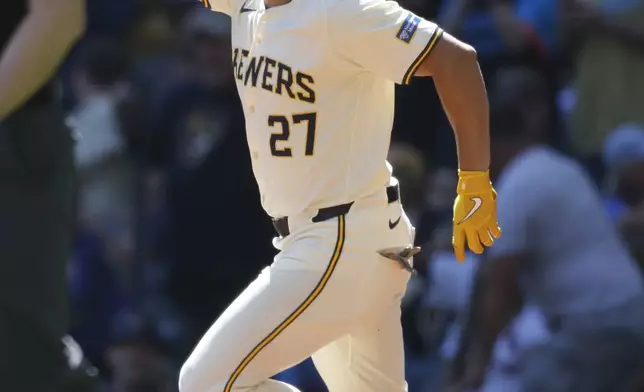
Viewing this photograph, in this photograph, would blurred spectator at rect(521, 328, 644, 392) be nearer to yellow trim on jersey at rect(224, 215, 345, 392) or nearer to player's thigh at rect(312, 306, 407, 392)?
player's thigh at rect(312, 306, 407, 392)

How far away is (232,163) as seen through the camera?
637 centimetres

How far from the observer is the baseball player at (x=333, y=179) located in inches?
125

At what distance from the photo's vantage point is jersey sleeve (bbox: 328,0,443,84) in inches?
124

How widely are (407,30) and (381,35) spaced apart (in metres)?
0.06

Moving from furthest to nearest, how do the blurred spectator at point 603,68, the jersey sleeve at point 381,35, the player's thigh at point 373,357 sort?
the blurred spectator at point 603,68, the player's thigh at point 373,357, the jersey sleeve at point 381,35

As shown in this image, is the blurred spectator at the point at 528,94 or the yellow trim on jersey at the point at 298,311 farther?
the blurred spectator at the point at 528,94

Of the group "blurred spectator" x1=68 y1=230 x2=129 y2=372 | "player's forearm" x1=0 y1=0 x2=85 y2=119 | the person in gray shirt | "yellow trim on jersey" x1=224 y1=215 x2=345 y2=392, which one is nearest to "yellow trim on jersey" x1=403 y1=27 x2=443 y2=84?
"yellow trim on jersey" x1=224 y1=215 x2=345 y2=392

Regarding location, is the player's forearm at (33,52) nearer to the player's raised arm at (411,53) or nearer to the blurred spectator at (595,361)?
the player's raised arm at (411,53)

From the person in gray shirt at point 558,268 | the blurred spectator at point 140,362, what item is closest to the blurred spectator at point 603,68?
the person in gray shirt at point 558,268

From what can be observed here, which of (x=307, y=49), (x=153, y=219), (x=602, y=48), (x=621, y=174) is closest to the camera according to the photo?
(x=307, y=49)

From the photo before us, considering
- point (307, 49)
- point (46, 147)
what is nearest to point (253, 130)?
point (307, 49)

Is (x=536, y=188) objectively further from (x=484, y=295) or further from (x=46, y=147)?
(x=46, y=147)

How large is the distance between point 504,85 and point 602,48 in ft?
2.68

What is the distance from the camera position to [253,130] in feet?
11.1
